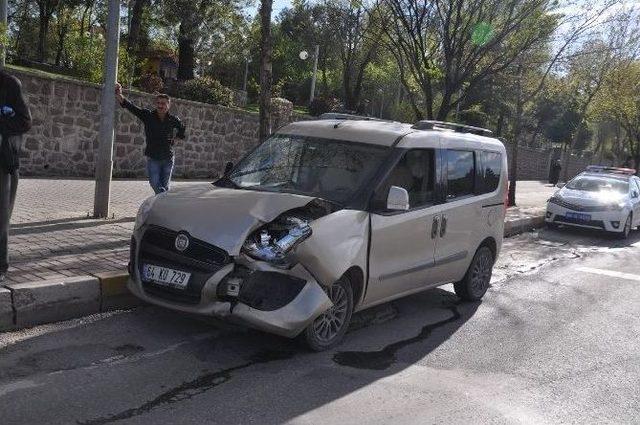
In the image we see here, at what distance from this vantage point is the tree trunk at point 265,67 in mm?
9203

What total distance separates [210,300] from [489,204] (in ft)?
12.8

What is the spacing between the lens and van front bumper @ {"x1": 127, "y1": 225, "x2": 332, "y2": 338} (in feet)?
16.1

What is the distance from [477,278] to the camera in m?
7.80

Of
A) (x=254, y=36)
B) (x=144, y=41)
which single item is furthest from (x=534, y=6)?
(x=254, y=36)

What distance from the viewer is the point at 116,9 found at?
879 cm

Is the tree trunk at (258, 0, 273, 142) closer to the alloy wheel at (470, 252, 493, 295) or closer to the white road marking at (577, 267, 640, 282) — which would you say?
the alloy wheel at (470, 252, 493, 295)

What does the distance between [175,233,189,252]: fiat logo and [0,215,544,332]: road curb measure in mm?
1212

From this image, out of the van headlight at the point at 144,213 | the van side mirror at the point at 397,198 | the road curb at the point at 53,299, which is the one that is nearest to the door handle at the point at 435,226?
the van side mirror at the point at 397,198

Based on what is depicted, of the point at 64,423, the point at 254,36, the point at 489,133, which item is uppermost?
the point at 254,36

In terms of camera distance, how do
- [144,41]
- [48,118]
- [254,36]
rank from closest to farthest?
1. [48,118]
2. [144,41]
3. [254,36]

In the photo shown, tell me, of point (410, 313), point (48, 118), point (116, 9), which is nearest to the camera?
point (410, 313)

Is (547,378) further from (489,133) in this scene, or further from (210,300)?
(489,133)

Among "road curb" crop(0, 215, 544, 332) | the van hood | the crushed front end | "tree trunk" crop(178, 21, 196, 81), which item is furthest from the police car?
"tree trunk" crop(178, 21, 196, 81)

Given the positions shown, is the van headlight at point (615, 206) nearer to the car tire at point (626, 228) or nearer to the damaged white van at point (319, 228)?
the car tire at point (626, 228)
